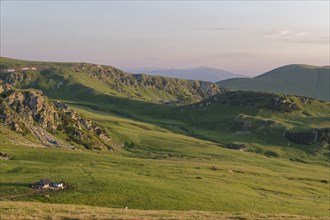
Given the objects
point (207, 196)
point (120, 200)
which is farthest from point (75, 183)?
point (207, 196)

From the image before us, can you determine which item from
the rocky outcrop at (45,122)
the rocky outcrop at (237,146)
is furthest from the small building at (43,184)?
the rocky outcrop at (237,146)

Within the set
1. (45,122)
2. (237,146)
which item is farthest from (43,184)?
(237,146)

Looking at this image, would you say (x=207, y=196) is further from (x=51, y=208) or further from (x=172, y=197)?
(x=51, y=208)

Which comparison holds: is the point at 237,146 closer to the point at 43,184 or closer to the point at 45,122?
the point at 45,122

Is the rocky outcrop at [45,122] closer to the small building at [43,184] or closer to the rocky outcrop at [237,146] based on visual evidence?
the rocky outcrop at [237,146]

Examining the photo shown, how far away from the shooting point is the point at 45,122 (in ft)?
520

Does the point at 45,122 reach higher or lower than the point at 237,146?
higher

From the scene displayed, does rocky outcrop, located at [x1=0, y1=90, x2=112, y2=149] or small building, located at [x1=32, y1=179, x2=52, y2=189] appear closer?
small building, located at [x1=32, y1=179, x2=52, y2=189]

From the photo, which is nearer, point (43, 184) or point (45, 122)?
point (43, 184)

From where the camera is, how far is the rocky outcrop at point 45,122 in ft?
475

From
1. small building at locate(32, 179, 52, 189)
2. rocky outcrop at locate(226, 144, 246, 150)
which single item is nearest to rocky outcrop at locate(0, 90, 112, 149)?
rocky outcrop at locate(226, 144, 246, 150)

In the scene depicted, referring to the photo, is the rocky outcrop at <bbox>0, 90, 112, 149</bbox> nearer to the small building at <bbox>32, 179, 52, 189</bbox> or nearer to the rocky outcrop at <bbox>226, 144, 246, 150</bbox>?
the rocky outcrop at <bbox>226, 144, 246, 150</bbox>

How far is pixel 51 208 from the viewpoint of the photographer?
50188mm

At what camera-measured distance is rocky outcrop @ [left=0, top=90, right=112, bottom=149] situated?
145 meters
